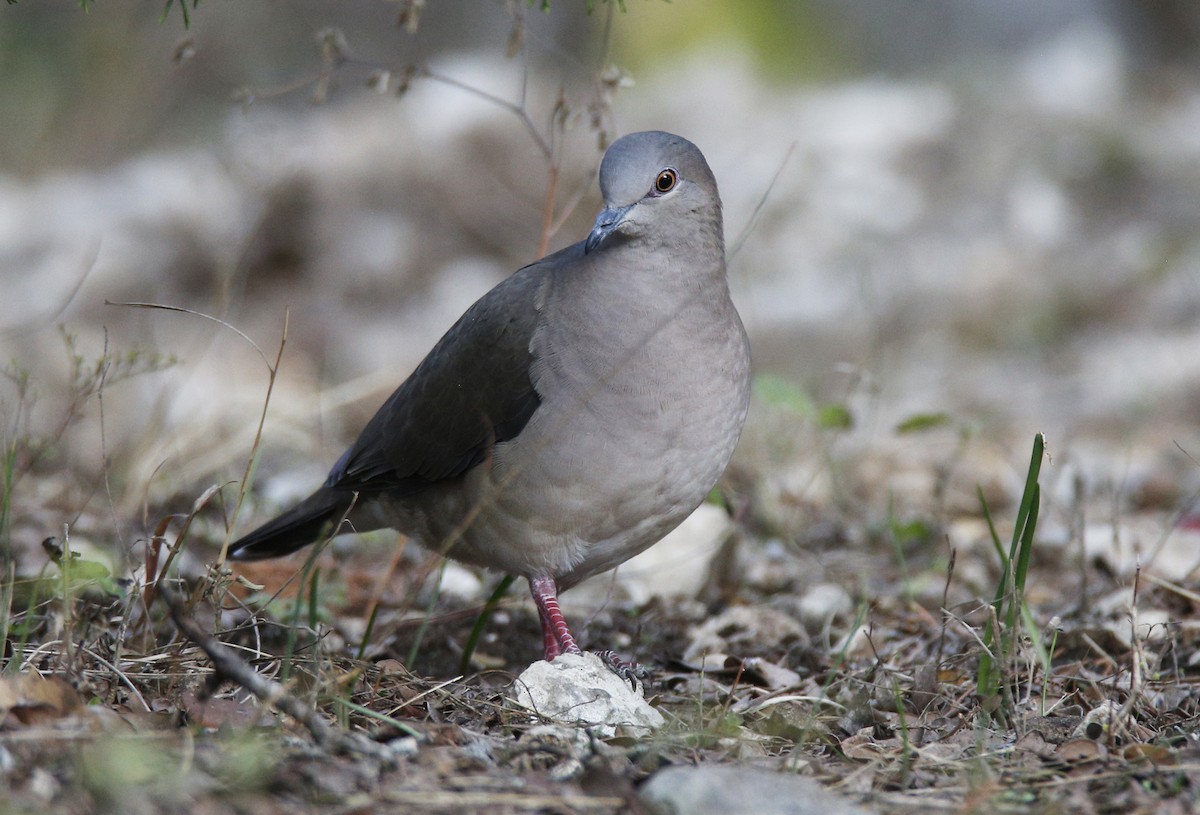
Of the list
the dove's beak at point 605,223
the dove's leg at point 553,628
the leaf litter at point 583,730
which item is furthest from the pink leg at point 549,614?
the dove's beak at point 605,223

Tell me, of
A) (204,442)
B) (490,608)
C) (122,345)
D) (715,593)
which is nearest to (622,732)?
(490,608)

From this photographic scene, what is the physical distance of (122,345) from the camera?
8.20 metres

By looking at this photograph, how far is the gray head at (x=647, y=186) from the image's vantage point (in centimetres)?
364

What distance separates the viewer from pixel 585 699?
3.07m

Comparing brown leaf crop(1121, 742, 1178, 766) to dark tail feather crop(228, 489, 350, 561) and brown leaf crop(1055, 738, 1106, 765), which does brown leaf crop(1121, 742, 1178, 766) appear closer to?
brown leaf crop(1055, 738, 1106, 765)

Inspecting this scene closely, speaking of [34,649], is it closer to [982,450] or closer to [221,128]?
[982,450]

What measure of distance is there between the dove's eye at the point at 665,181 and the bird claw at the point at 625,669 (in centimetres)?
133

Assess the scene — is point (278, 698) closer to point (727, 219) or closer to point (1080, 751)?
point (1080, 751)

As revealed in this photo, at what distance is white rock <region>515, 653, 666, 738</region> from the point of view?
303 centimetres

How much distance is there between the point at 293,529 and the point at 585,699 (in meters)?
1.73

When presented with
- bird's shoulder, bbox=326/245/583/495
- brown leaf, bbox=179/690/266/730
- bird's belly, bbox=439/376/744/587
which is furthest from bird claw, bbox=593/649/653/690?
brown leaf, bbox=179/690/266/730

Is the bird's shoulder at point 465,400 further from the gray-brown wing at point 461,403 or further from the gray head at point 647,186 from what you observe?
the gray head at point 647,186

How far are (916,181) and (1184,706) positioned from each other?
7728 mm

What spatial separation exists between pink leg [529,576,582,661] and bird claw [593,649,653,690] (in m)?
0.14
